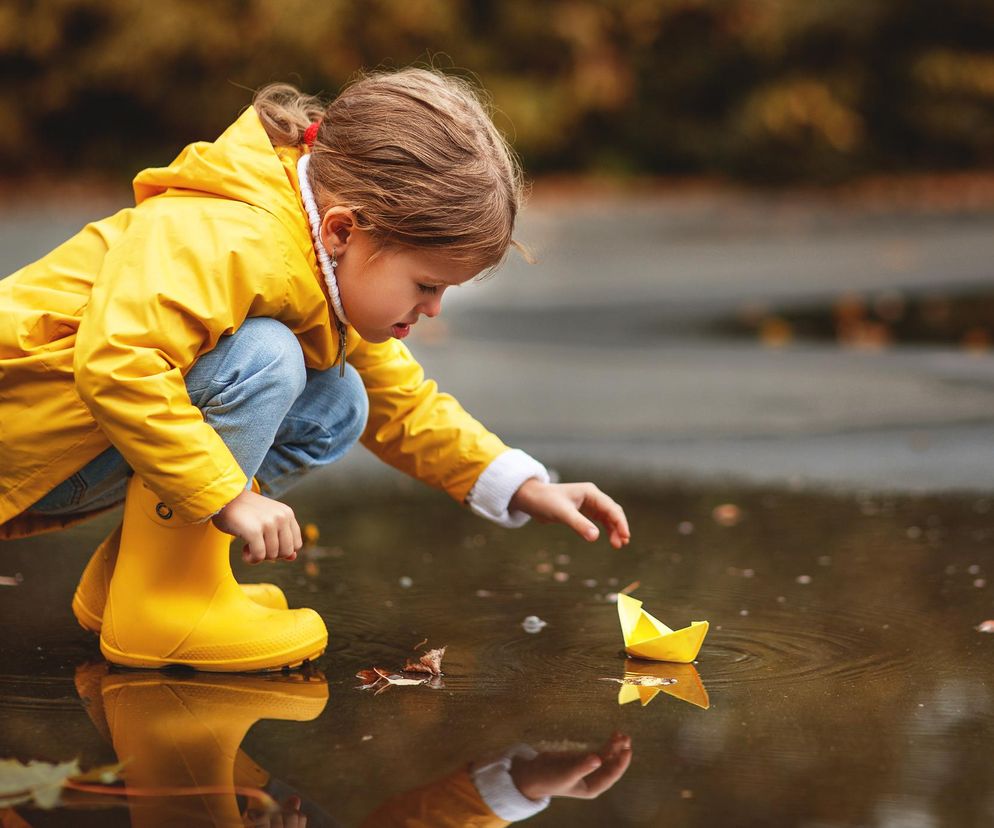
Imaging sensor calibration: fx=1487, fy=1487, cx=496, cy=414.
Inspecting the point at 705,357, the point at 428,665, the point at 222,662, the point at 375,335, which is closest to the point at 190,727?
the point at 222,662

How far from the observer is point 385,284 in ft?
7.45

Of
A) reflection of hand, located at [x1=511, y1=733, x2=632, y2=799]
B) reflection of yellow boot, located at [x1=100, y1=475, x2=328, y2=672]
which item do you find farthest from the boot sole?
reflection of hand, located at [x1=511, y1=733, x2=632, y2=799]

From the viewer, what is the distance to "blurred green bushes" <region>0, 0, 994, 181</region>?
39.5ft

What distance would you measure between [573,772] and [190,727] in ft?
1.78

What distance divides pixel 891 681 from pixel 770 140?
1104cm

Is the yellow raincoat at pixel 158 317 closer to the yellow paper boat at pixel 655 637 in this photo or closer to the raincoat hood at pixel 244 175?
the raincoat hood at pixel 244 175

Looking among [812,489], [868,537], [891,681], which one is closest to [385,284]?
[891,681]

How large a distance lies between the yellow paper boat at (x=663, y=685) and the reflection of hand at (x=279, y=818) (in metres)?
0.60

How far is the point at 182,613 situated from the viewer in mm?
2318

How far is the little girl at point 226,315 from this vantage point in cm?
212

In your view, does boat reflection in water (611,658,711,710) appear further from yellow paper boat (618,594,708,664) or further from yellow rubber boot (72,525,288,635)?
yellow rubber boot (72,525,288,635)

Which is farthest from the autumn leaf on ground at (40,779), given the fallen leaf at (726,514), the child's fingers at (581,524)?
the fallen leaf at (726,514)

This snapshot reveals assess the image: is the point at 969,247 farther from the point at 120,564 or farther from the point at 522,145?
the point at 120,564

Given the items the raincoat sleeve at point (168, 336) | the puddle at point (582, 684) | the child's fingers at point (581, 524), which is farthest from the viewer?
the child's fingers at point (581, 524)
